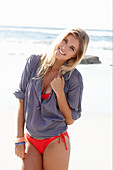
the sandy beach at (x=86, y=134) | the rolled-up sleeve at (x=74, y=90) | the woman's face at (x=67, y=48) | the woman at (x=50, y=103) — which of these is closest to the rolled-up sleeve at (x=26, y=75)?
the woman at (x=50, y=103)

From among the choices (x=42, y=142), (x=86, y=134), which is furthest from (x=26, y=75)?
(x=86, y=134)

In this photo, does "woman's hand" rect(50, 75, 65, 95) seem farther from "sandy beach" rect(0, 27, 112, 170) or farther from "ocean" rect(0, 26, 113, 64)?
"ocean" rect(0, 26, 113, 64)

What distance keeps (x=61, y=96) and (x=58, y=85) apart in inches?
3.2

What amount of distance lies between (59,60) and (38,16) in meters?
40.8

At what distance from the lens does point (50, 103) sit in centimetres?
206

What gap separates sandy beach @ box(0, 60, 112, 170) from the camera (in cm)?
349

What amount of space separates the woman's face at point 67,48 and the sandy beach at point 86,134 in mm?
1743

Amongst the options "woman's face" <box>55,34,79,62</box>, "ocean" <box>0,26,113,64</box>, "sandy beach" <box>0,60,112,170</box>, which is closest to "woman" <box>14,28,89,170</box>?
"woman's face" <box>55,34,79,62</box>

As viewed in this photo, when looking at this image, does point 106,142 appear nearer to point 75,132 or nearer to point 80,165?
point 75,132

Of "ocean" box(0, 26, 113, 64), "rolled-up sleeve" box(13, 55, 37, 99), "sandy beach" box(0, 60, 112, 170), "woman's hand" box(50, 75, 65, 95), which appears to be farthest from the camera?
"ocean" box(0, 26, 113, 64)

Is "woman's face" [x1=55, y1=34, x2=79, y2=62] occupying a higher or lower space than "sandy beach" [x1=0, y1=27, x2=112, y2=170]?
higher

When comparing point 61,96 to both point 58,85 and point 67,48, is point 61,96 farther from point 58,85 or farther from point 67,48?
point 67,48

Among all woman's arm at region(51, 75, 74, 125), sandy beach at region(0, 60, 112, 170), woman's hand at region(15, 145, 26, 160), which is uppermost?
woman's arm at region(51, 75, 74, 125)

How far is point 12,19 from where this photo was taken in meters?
41.0
